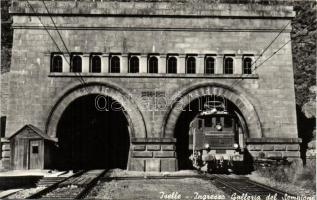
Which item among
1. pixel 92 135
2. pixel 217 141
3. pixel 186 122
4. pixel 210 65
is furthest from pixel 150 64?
pixel 92 135

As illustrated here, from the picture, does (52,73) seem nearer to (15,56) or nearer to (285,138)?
(15,56)

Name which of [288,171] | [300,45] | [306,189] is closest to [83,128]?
[288,171]

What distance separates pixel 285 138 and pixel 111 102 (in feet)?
30.7

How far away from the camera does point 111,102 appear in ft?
77.9

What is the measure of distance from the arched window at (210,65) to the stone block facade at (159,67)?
0.30 m

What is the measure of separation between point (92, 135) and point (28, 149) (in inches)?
457

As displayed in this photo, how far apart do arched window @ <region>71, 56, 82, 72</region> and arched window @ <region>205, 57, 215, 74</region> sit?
6.70m

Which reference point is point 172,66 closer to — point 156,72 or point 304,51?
point 156,72

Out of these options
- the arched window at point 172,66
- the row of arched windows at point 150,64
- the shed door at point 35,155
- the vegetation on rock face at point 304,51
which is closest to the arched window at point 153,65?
the row of arched windows at point 150,64

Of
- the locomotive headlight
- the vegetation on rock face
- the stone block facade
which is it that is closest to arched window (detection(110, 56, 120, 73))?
the stone block facade

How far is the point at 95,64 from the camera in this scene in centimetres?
2327

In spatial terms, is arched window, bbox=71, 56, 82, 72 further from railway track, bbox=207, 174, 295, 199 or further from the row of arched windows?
railway track, bbox=207, 174, 295, 199

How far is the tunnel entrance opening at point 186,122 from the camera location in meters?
23.4

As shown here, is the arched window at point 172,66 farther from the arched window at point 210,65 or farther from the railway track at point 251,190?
the railway track at point 251,190
